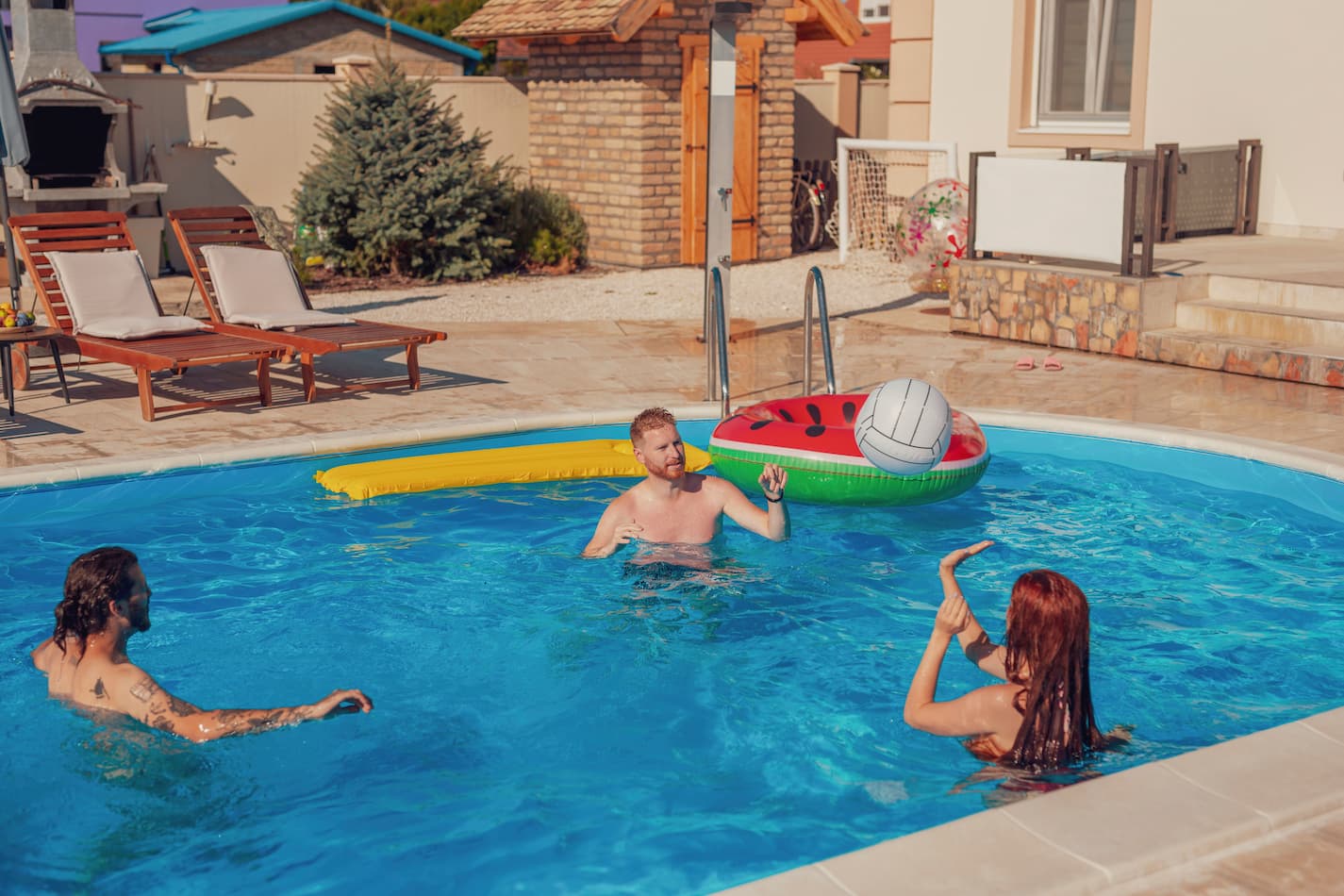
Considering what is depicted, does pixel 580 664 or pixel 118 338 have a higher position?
pixel 118 338

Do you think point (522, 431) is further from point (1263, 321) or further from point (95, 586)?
point (1263, 321)

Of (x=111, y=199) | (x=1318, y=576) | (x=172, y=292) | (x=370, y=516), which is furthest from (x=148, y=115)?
(x=1318, y=576)

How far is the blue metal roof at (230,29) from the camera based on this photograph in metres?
25.0

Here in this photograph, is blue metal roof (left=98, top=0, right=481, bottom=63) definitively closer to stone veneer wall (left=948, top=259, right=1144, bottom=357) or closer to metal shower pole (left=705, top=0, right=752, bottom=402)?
metal shower pole (left=705, top=0, right=752, bottom=402)

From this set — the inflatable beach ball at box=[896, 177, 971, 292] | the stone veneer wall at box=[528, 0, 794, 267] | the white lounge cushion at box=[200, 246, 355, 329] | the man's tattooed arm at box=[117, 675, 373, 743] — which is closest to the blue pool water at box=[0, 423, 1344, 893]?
the man's tattooed arm at box=[117, 675, 373, 743]

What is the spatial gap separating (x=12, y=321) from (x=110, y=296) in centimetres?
120

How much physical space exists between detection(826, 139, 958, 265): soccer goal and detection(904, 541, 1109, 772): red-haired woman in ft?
42.6

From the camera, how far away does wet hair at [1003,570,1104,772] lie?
422 centimetres

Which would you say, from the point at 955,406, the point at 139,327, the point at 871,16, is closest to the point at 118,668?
the point at 139,327

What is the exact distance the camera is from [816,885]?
11.5ft

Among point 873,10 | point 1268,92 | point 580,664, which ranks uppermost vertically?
point 873,10

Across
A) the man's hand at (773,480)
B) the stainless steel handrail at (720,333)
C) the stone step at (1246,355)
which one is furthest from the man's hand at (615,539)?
the stone step at (1246,355)

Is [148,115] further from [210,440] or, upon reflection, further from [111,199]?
[210,440]

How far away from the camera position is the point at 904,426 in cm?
722
